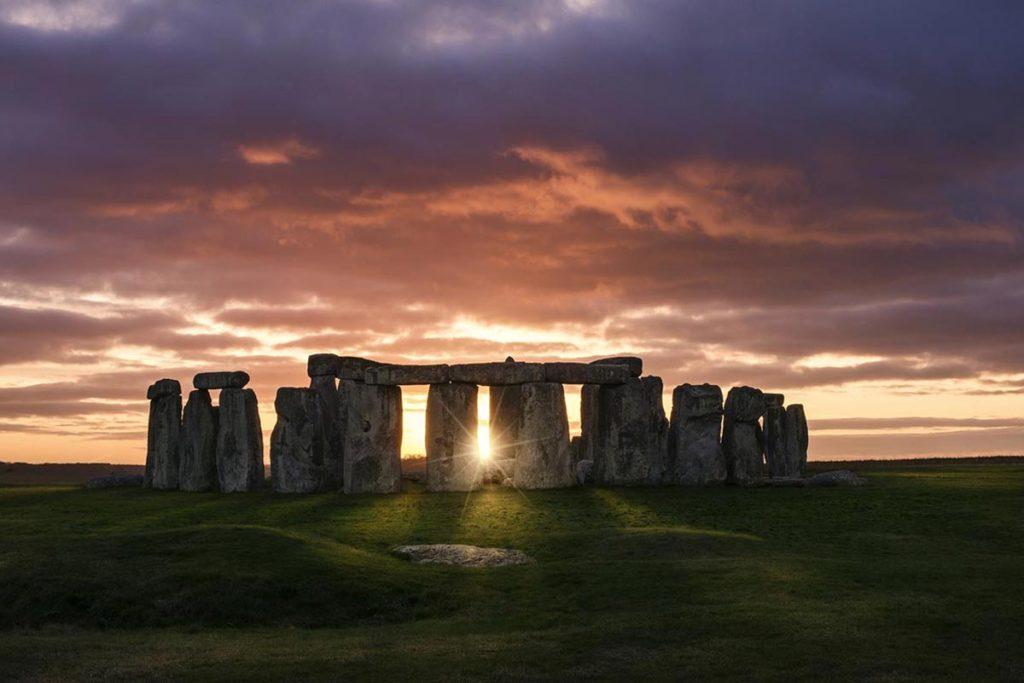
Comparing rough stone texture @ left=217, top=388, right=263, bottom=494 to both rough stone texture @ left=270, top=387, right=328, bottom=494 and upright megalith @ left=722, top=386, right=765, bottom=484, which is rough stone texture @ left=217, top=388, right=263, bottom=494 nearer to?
rough stone texture @ left=270, top=387, right=328, bottom=494

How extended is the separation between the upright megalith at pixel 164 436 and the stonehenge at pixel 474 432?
1.60m

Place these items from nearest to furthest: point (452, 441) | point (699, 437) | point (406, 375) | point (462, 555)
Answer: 1. point (462, 555)
2. point (452, 441)
3. point (406, 375)
4. point (699, 437)

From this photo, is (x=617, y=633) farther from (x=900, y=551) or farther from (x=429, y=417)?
(x=429, y=417)

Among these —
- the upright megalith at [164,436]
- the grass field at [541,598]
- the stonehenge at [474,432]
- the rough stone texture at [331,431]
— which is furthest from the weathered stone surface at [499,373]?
the upright megalith at [164,436]

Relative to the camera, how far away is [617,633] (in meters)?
19.6

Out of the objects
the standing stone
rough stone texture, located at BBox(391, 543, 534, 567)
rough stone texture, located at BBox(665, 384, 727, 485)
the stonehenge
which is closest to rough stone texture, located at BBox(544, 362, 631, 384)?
the stonehenge

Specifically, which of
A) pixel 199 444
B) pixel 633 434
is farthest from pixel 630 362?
pixel 199 444

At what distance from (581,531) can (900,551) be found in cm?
759

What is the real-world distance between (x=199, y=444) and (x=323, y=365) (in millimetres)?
5497

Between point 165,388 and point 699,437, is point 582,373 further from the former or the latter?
point 165,388

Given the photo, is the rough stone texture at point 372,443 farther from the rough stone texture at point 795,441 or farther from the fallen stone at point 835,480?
the rough stone texture at point 795,441

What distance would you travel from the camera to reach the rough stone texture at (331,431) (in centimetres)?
4381

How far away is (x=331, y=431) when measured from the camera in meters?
44.8

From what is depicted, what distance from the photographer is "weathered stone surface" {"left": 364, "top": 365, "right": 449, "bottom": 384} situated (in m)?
41.8
